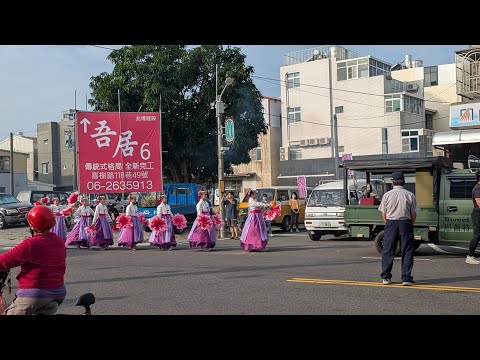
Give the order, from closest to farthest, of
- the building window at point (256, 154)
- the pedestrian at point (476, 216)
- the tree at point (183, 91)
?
the pedestrian at point (476, 216), the tree at point (183, 91), the building window at point (256, 154)

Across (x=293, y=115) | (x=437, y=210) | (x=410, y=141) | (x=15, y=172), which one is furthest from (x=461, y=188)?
(x=15, y=172)

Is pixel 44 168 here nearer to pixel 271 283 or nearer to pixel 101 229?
pixel 101 229

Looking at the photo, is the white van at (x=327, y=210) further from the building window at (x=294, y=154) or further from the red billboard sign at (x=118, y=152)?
the building window at (x=294, y=154)

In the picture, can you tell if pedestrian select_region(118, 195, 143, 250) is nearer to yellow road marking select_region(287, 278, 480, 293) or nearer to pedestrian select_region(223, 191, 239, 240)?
pedestrian select_region(223, 191, 239, 240)

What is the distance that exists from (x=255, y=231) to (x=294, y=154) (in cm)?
3103

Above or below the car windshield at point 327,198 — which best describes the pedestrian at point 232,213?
below

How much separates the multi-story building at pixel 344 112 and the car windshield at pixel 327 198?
2300 centimetres

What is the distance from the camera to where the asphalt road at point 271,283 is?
7.80 m

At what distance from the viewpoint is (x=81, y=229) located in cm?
1802

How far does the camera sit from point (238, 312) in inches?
295

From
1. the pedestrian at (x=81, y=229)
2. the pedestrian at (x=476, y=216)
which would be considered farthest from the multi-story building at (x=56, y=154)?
the pedestrian at (x=476, y=216)

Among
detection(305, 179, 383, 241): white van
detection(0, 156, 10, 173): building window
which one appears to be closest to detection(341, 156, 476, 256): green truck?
detection(305, 179, 383, 241): white van
